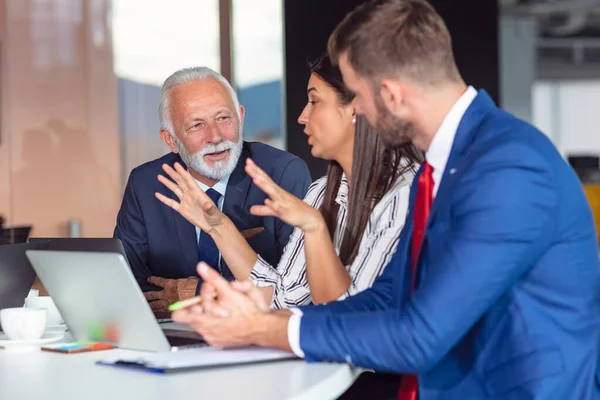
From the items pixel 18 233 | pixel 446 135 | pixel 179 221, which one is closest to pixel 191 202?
pixel 179 221

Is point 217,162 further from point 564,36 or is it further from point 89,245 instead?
point 564,36

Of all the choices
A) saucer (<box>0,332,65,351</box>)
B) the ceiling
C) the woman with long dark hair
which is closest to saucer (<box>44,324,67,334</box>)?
saucer (<box>0,332,65,351</box>)

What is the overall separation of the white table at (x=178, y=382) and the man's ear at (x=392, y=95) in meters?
0.53

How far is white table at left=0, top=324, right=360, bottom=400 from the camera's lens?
1.55 m

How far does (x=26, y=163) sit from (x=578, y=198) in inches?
171

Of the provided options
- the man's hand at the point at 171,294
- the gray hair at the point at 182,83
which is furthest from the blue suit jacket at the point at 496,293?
the gray hair at the point at 182,83

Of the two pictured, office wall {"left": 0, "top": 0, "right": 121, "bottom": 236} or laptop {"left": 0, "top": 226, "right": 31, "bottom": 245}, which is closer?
laptop {"left": 0, "top": 226, "right": 31, "bottom": 245}

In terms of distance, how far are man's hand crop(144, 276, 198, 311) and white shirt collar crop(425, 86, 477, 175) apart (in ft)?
3.91

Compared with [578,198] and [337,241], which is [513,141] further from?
[337,241]

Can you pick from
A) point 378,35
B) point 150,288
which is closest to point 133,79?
point 150,288

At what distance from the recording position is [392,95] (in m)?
1.82

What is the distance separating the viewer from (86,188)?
221 inches

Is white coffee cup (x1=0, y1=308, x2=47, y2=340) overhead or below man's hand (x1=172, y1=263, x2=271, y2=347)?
below

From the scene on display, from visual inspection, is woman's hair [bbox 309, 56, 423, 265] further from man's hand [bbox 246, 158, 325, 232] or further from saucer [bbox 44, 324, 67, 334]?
saucer [bbox 44, 324, 67, 334]
